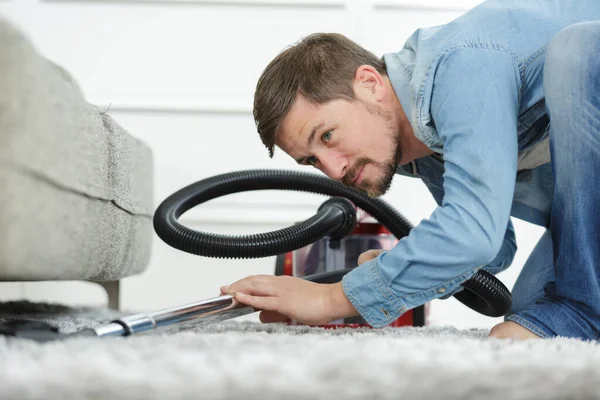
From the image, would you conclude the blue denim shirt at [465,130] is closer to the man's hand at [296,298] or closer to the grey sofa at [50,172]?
the man's hand at [296,298]

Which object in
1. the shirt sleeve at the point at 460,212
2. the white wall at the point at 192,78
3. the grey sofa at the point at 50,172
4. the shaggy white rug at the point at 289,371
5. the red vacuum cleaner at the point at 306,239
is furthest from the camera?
the white wall at the point at 192,78

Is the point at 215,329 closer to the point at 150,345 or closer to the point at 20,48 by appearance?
the point at 150,345

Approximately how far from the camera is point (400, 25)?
1.79m

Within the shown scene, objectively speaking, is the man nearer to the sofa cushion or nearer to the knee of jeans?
the knee of jeans

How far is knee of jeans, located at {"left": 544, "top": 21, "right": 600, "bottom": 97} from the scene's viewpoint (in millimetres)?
844

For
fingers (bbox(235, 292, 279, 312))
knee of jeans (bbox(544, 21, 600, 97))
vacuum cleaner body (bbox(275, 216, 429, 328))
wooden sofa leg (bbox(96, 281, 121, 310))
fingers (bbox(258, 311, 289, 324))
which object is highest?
knee of jeans (bbox(544, 21, 600, 97))

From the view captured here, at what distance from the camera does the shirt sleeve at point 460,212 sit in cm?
78

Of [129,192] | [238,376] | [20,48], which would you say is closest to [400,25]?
[129,192]

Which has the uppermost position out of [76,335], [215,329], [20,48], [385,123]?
[20,48]

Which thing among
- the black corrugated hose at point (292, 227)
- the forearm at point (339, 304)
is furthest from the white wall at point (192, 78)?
the forearm at point (339, 304)

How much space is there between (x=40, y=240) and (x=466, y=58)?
0.64 meters

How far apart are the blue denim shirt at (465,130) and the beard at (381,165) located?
0.15 ft

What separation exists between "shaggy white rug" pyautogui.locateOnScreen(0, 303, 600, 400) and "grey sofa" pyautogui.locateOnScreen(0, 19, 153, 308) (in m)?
0.13

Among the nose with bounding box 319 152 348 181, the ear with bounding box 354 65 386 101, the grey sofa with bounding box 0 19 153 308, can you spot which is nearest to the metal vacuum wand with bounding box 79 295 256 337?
the grey sofa with bounding box 0 19 153 308
